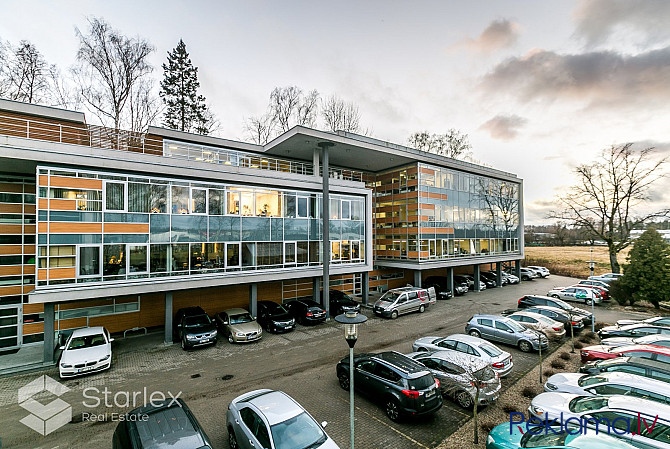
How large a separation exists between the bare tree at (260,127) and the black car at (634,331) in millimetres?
29925

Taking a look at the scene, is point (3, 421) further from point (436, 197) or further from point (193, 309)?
point (436, 197)

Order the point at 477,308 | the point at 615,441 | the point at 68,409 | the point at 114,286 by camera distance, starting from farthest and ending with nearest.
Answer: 1. the point at 477,308
2. the point at 114,286
3. the point at 68,409
4. the point at 615,441

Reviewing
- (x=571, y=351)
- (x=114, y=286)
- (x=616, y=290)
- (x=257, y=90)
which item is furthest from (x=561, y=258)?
(x=114, y=286)

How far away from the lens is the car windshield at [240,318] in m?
16.0

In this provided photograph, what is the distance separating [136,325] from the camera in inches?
657

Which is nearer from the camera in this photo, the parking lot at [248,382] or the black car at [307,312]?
the parking lot at [248,382]

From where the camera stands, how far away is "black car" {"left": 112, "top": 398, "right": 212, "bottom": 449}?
555 centimetres

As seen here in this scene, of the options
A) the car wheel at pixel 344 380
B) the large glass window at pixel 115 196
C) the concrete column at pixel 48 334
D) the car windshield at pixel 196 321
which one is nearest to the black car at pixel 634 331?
the car wheel at pixel 344 380

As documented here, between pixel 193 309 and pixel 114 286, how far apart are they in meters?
4.40

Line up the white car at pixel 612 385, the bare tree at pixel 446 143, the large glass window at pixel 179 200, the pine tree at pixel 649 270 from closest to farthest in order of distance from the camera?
the white car at pixel 612 385, the large glass window at pixel 179 200, the pine tree at pixel 649 270, the bare tree at pixel 446 143

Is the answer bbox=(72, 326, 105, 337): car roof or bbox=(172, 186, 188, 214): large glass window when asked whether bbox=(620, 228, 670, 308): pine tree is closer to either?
bbox=(172, 186, 188, 214): large glass window

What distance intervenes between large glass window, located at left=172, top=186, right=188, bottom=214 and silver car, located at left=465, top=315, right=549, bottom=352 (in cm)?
1609

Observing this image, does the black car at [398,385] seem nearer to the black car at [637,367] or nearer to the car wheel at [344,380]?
the car wheel at [344,380]

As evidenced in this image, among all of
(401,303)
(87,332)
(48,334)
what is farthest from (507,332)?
(48,334)
